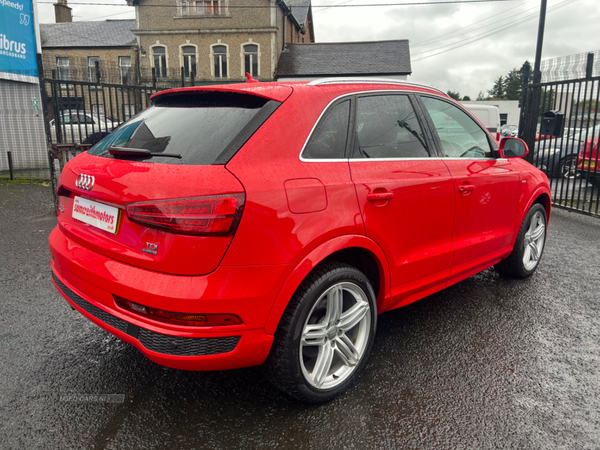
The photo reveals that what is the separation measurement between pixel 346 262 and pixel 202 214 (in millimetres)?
1008

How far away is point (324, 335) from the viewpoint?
243 cm

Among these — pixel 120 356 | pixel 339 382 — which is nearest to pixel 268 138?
pixel 339 382

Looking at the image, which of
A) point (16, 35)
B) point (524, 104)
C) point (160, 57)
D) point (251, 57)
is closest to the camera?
point (524, 104)

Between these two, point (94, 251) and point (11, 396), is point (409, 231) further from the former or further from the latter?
point (11, 396)

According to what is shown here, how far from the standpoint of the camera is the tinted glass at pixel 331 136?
7.87 feet

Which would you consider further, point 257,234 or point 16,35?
point 16,35

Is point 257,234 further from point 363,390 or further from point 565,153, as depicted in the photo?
point 565,153

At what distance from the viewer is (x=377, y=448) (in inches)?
86.1

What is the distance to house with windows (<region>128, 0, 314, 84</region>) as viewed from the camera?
114 feet

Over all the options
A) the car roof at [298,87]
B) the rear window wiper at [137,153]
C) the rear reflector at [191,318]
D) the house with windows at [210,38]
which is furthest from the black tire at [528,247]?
the house with windows at [210,38]

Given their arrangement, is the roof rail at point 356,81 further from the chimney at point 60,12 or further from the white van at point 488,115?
the chimney at point 60,12

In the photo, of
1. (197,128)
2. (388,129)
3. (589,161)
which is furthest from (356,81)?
(589,161)

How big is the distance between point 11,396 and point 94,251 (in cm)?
98

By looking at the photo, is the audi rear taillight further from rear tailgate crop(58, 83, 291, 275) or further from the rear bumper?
the rear bumper
